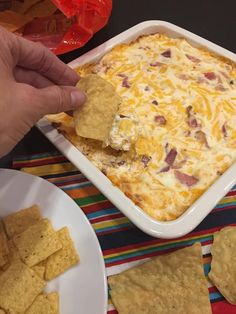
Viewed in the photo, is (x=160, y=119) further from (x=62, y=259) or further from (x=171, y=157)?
(x=62, y=259)

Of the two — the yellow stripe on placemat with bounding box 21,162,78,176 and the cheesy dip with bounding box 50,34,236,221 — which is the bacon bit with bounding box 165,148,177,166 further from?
the yellow stripe on placemat with bounding box 21,162,78,176

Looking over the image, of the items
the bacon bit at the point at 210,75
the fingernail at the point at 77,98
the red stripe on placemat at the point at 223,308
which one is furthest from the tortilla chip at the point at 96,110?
the red stripe on placemat at the point at 223,308

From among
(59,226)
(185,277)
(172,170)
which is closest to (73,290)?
(59,226)

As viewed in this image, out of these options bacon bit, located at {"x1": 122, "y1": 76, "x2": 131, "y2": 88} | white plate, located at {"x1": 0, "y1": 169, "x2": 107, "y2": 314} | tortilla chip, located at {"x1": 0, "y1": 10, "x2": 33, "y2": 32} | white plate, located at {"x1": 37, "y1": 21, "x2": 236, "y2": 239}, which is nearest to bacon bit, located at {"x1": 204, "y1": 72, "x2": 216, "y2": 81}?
bacon bit, located at {"x1": 122, "y1": 76, "x2": 131, "y2": 88}

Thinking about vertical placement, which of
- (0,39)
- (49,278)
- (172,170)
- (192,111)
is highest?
(0,39)

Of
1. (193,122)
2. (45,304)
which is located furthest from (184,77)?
(45,304)

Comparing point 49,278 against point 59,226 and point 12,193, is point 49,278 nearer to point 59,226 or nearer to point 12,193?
point 59,226
